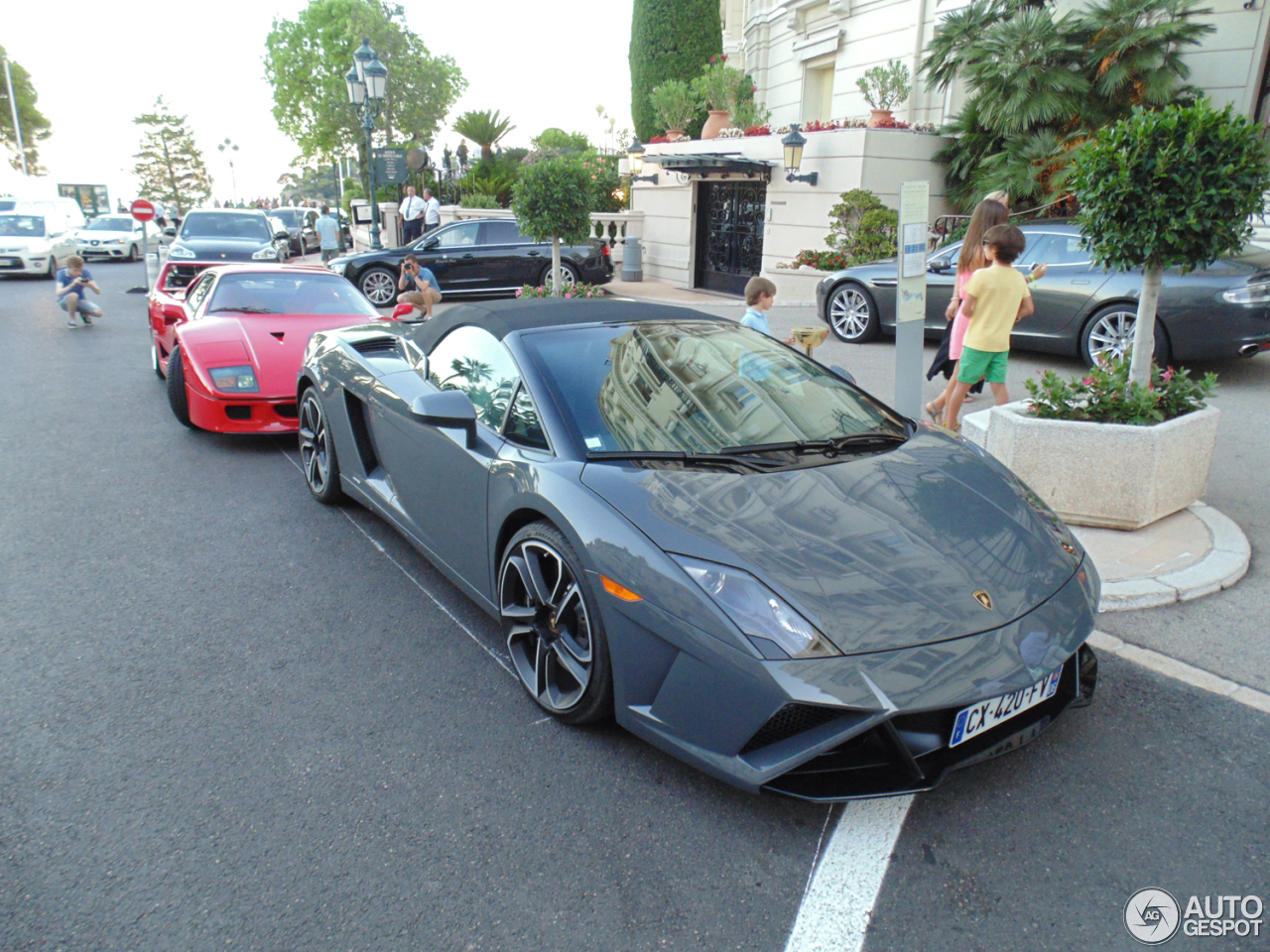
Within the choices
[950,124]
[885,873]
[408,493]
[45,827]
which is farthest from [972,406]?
[950,124]

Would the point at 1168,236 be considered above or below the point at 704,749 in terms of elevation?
above

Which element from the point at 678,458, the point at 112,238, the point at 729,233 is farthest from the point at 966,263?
the point at 112,238

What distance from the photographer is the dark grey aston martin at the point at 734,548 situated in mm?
2285

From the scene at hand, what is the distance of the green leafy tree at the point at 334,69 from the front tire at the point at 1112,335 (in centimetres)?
4969

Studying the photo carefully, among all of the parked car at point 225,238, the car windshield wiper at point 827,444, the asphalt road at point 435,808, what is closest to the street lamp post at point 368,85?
the parked car at point 225,238

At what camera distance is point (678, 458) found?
9.83ft

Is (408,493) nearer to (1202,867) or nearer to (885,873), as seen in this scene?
(885,873)

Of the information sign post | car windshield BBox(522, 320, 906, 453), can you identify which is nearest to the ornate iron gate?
the information sign post

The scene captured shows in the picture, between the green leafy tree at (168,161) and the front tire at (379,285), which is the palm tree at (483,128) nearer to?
the front tire at (379,285)

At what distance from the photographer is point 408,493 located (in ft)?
13.2

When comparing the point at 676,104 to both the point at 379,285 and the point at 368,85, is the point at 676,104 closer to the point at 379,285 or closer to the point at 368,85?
the point at 368,85

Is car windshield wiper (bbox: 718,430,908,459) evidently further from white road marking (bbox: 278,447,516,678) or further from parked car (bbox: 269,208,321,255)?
parked car (bbox: 269,208,321,255)

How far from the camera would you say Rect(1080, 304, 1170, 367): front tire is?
7.92m

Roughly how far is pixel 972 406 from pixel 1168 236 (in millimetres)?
3109
